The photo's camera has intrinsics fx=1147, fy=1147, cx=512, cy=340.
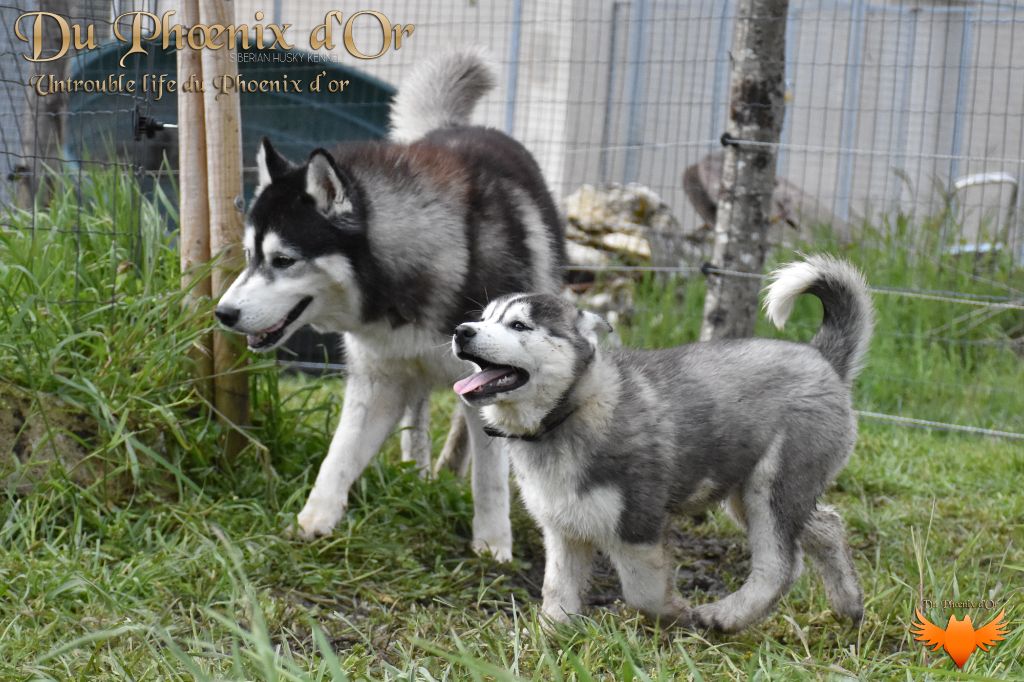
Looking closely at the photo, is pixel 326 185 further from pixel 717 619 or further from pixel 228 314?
pixel 717 619

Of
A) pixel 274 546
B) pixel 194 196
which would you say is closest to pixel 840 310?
pixel 274 546

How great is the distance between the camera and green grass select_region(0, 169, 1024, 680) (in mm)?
2957

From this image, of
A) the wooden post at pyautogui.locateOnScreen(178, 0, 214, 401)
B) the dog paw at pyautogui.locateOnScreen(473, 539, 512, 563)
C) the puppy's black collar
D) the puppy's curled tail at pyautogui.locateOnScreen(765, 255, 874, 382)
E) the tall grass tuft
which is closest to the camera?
the puppy's black collar

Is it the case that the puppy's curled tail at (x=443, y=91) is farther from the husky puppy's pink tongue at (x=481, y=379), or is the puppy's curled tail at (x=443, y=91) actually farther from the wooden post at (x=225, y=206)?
the husky puppy's pink tongue at (x=481, y=379)

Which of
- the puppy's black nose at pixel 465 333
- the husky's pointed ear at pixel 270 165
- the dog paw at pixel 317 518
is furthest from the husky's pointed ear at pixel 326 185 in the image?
the dog paw at pixel 317 518

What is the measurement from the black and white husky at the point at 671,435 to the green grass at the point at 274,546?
0.19m

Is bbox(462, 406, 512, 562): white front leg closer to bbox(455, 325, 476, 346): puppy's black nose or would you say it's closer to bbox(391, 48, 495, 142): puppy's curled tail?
bbox(455, 325, 476, 346): puppy's black nose

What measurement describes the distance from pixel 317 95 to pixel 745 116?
144 inches

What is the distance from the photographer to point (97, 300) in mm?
4316

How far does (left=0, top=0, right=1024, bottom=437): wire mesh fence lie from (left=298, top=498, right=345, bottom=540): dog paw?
2.87 ft

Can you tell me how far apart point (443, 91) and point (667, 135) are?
365cm

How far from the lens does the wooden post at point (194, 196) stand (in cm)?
436

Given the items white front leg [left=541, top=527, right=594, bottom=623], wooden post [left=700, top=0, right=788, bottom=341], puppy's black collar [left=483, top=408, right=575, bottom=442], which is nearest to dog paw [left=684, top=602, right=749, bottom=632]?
white front leg [left=541, top=527, right=594, bottom=623]

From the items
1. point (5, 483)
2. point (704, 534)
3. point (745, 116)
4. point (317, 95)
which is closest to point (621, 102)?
point (317, 95)
